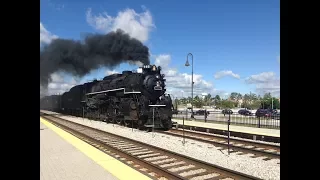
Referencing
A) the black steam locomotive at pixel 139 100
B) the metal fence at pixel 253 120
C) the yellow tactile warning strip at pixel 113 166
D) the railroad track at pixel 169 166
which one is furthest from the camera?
the metal fence at pixel 253 120

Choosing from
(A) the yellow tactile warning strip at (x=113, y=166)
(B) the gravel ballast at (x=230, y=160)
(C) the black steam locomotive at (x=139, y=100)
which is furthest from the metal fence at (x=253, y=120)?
(A) the yellow tactile warning strip at (x=113, y=166)

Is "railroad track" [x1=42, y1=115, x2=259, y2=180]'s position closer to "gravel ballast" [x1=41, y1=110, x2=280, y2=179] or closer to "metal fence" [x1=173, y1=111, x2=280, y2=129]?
"gravel ballast" [x1=41, y1=110, x2=280, y2=179]

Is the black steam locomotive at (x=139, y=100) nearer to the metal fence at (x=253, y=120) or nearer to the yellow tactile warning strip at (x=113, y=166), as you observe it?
the metal fence at (x=253, y=120)

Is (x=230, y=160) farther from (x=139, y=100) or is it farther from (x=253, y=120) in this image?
(x=253, y=120)

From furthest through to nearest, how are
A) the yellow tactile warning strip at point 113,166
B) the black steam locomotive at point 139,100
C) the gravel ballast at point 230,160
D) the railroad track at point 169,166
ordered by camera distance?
1. the black steam locomotive at point 139,100
2. the gravel ballast at point 230,160
3. the railroad track at point 169,166
4. the yellow tactile warning strip at point 113,166

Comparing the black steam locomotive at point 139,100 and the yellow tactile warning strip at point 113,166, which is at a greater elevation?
the black steam locomotive at point 139,100

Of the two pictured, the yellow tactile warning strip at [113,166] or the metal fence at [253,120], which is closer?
the yellow tactile warning strip at [113,166]

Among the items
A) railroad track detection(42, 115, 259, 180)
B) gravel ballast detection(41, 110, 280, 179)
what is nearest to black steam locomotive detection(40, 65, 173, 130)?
gravel ballast detection(41, 110, 280, 179)

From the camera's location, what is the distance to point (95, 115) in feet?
93.1

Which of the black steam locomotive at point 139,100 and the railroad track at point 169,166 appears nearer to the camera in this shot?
the railroad track at point 169,166

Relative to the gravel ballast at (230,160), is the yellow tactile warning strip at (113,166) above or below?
above
